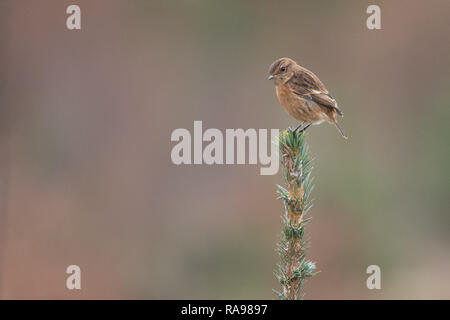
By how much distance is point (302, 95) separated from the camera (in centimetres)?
378

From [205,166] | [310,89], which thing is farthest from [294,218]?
[205,166]

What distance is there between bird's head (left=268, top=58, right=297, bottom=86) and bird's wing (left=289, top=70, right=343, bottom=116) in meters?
0.04

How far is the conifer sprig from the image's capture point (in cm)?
194

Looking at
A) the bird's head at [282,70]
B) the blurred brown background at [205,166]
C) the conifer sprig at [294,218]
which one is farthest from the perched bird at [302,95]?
the blurred brown background at [205,166]

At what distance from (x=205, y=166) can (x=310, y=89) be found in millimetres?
2539

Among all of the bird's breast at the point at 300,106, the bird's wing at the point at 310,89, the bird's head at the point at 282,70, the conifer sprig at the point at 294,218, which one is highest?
the bird's head at the point at 282,70

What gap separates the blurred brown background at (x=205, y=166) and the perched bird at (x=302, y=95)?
1.93 meters

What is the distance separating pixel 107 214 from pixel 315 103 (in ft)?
9.43

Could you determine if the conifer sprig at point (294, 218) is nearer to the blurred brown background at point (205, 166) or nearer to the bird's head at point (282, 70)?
the bird's head at point (282, 70)

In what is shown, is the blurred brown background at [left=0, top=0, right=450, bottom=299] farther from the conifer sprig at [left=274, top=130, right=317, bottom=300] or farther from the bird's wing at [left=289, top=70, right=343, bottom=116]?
the conifer sprig at [left=274, top=130, right=317, bottom=300]

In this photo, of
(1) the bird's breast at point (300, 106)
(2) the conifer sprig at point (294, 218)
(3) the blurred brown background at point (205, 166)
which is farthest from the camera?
(3) the blurred brown background at point (205, 166)

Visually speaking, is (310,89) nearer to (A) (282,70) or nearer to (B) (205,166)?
(A) (282,70)

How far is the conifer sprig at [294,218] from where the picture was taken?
1944 millimetres
